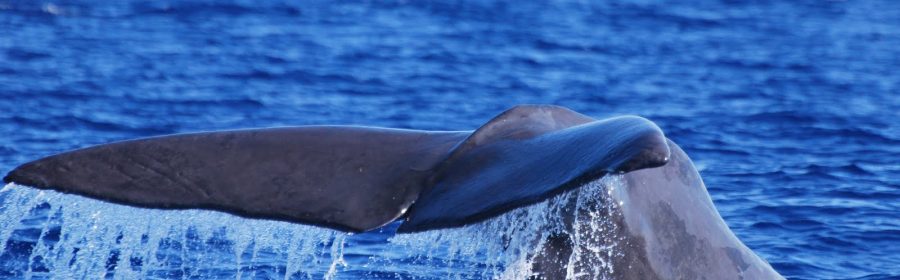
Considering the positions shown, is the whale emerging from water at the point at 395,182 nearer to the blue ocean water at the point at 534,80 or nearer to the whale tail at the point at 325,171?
the whale tail at the point at 325,171

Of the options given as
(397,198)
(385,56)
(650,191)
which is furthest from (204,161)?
(385,56)

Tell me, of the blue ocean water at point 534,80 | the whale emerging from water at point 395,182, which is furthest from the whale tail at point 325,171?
the blue ocean water at point 534,80

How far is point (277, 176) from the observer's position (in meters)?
4.95

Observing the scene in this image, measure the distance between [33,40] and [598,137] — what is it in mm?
15726

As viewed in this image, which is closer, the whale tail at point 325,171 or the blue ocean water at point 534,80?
the whale tail at point 325,171

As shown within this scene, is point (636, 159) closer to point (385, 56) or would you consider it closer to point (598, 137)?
point (598, 137)

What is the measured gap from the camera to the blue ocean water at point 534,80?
10938 millimetres

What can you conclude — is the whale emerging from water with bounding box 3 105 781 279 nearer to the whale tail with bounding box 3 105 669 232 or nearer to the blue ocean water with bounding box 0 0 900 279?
the whale tail with bounding box 3 105 669 232

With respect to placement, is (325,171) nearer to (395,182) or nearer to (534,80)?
(395,182)

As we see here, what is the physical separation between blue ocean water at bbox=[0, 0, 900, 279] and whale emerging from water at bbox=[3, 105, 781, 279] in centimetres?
317

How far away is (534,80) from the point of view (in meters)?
17.2

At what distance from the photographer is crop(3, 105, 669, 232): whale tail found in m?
4.72

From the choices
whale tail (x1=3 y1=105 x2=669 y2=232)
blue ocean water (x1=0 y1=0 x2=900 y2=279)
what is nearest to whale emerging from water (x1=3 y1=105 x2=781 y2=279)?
whale tail (x1=3 y1=105 x2=669 y2=232)

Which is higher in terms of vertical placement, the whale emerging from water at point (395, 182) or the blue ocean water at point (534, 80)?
the whale emerging from water at point (395, 182)
